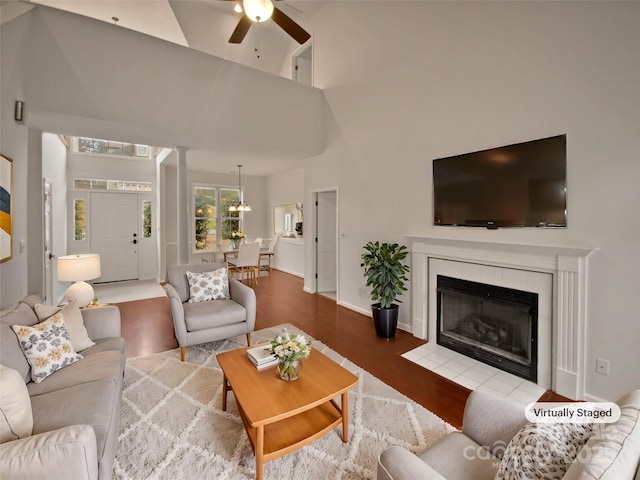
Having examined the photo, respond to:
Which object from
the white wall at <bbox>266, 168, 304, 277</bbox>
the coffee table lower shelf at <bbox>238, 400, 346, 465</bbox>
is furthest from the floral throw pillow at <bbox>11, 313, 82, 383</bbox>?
the white wall at <bbox>266, 168, 304, 277</bbox>

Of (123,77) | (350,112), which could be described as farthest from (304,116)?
(123,77)

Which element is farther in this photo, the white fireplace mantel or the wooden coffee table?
the white fireplace mantel

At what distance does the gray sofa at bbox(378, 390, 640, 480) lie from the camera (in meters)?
0.76

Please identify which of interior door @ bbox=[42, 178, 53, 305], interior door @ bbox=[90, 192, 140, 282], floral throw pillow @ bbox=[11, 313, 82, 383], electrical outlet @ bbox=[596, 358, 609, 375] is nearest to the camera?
floral throw pillow @ bbox=[11, 313, 82, 383]

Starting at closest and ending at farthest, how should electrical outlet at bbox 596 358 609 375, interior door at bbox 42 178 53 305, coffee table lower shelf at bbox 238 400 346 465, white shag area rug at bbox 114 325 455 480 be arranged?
1. coffee table lower shelf at bbox 238 400 346 465
2. white shag area rug at bbox 114 325 455 480
3. electrical outlet at bbox 596 358 609 375
4. interior door at bbox 42 178 53 305

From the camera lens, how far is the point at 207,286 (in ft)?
11.6

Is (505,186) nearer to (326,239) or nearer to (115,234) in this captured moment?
(326,239)

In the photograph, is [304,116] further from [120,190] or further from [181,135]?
[120,190]

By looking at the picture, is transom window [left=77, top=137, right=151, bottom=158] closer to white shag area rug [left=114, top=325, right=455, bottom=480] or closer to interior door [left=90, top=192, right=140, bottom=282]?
interior door [left=90, top=192, right=140, bottom=282]

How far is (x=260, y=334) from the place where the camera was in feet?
12.3

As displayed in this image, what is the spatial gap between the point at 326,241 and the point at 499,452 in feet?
15.3

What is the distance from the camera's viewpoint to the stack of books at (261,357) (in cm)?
212

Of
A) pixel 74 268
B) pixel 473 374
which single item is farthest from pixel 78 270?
pixel 473 374

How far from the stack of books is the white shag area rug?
17.4 inches
